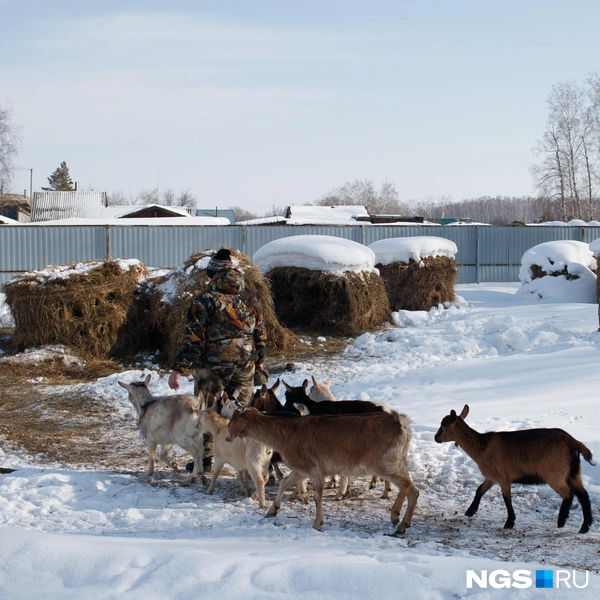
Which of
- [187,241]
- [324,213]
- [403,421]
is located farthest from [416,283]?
[324,213]

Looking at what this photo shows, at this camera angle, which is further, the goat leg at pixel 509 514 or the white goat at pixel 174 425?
the white goat at pixel 174 425

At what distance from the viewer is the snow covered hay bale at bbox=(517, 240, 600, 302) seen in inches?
727

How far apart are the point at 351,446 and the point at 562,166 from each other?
1660 inches

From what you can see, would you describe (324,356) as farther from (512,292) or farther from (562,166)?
(562,166)

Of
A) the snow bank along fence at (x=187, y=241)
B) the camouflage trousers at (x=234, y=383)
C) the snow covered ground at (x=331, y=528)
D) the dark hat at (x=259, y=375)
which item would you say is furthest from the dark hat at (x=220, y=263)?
the snow bank along fence at (x=187, y=241)

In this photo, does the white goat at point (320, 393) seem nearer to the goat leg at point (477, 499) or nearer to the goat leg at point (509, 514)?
the goat leg at point (477, 499)

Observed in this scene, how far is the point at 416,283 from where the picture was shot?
18141 millimetres

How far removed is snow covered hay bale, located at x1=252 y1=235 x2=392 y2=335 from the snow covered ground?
4971mm

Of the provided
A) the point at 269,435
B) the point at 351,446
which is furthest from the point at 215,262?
the point at 351,446

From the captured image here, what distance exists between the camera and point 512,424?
741cm

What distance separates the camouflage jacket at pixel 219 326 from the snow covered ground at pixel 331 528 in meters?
1.15

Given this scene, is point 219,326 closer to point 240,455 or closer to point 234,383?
point 234,383

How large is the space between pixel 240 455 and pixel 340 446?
1.05 m

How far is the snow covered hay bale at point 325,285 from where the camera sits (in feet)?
49.6
